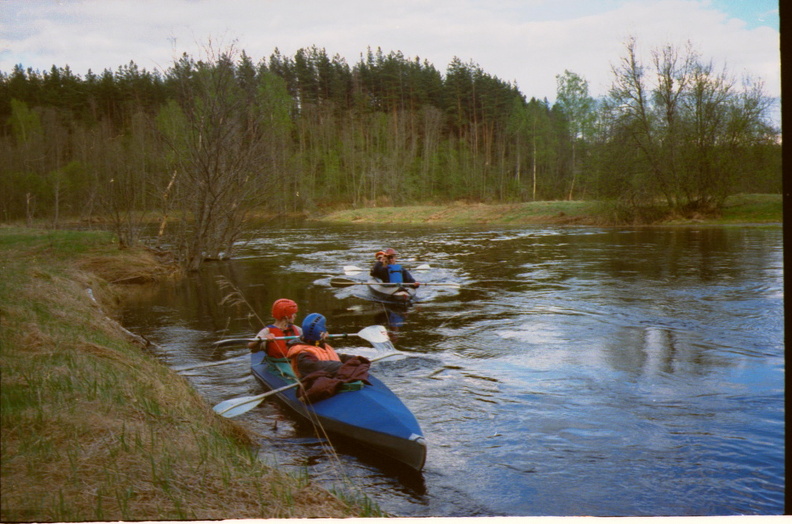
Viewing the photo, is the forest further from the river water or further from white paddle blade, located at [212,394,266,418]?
white paddle blade, located at [212,394,266,418]

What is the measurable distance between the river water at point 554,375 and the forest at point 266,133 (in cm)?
134

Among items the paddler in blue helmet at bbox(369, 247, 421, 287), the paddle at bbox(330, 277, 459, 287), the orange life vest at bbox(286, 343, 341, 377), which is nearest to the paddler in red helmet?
the orange life vest at bbox(286, 343, 341, 377)

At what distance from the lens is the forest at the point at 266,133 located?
4.84 metres

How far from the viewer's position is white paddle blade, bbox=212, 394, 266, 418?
4152 mm

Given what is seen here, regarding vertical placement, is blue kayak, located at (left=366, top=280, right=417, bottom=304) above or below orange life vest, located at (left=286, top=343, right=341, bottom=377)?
below

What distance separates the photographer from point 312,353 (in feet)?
14.3

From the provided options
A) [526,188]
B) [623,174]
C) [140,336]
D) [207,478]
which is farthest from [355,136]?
[526,188]

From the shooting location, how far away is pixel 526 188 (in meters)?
32.8

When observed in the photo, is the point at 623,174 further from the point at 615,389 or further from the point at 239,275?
the point at 615,389

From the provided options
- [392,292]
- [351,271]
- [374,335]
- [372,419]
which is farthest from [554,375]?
[351,271]

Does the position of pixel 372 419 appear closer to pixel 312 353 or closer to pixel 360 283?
pixel 312 353

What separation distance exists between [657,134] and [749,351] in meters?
7.30

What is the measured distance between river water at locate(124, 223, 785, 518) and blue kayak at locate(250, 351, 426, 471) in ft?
0.35

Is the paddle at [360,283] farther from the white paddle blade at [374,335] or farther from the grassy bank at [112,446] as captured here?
the grassy bank at [112,446]
